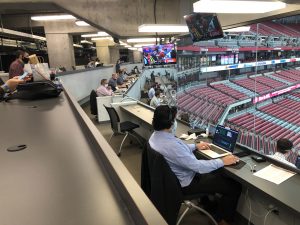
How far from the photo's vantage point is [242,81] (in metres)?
13.4

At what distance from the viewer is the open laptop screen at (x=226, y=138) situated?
7.79 ft

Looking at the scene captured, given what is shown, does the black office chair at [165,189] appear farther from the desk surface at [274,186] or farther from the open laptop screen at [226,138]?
the open laptop screen at [226,138]

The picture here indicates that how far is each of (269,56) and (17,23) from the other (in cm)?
903

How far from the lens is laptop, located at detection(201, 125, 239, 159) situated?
7.62 ft

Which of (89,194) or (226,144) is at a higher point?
(89,194)

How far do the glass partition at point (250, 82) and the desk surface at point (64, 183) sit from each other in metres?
5.07

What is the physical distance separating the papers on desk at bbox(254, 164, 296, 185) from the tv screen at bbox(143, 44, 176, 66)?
4.33 meters

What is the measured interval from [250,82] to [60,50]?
9899mm

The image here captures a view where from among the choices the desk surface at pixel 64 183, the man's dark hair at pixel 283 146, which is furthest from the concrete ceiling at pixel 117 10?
the desk surface at pixel 64 183

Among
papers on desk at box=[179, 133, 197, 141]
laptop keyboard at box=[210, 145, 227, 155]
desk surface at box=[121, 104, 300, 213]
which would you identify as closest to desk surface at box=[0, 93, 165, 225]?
desk surface at box=[121, 104, 300, 213]

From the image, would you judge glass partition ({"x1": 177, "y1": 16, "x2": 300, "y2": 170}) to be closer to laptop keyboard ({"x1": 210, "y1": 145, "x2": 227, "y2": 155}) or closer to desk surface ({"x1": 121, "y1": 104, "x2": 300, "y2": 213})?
laptop keyboard ({"x1": 210, "y1": 145, "x2": 227, "y2": 155})

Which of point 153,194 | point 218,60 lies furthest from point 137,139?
point 218,60

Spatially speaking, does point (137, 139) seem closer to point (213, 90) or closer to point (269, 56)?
point (269, 56)

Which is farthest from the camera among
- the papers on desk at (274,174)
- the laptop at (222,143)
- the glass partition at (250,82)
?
the glass partition at (250,82)
